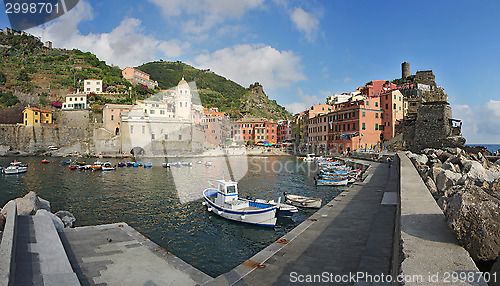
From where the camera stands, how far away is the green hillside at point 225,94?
5384 inches

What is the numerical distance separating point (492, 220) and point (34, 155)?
299 ft

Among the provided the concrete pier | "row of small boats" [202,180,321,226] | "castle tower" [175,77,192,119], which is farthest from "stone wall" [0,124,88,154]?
the concrete pier

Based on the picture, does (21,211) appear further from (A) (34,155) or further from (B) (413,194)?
(A) (34,155)

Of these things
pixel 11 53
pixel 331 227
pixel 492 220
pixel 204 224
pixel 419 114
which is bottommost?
pixel 204 224

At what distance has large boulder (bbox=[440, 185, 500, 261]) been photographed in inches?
125

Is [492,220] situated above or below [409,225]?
above

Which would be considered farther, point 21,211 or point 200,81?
point 200,81

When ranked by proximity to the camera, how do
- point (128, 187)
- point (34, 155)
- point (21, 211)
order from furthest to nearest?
Answer: point (34, 155) → point (128, 187) → point (21, 211)

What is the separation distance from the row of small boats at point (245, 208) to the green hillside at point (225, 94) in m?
109

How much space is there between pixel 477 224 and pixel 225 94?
173 metres

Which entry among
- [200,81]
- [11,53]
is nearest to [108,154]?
[11,53]

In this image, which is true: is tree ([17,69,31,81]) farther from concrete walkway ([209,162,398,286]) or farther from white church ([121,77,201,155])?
concrete walkway ([209,162,398,286])

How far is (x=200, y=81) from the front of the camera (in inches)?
7042

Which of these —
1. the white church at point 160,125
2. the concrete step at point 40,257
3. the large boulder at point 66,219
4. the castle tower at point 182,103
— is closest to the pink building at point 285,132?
the white church at point 160,125
